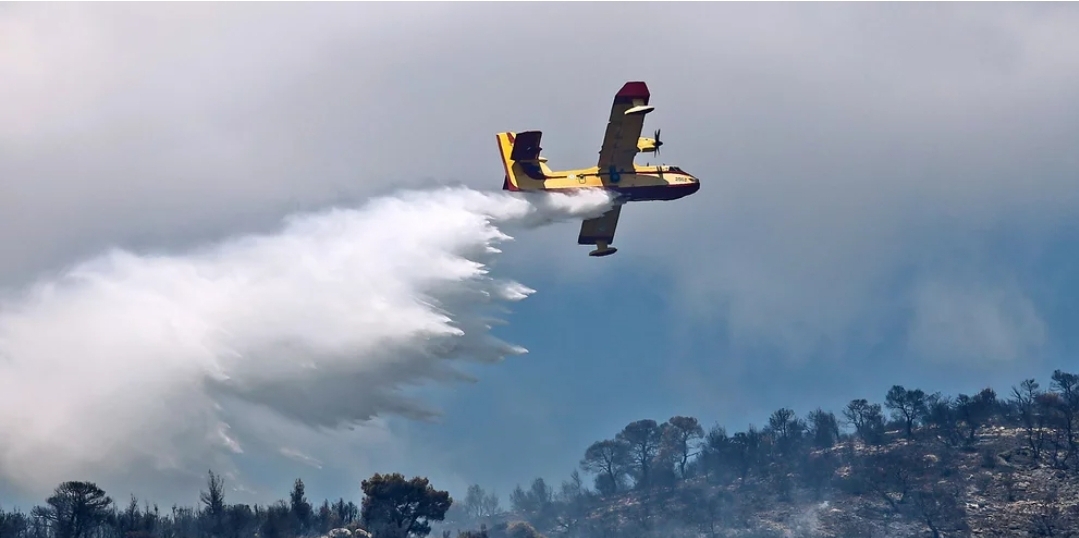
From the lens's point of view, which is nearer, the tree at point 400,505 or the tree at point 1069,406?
the tree at point 400,505

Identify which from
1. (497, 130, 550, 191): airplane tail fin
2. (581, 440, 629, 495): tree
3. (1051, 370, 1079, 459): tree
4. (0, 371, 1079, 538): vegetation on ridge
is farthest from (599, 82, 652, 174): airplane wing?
(581, 440, 629, 495): tree

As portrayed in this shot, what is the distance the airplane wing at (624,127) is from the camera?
145 ft

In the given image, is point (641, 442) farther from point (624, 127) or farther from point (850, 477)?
point (624, 127)

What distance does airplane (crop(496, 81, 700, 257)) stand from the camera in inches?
1758

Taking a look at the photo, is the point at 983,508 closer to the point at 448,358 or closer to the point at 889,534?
the point at 889,534

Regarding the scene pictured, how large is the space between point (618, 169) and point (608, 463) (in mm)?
66377

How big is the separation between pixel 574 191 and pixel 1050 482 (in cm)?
4421

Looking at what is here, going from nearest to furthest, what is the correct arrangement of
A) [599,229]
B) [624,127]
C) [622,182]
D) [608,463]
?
[624,127] < [622,182] < [599,229] < [608,463]

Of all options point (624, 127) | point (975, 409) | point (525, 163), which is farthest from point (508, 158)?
point (975, 409)

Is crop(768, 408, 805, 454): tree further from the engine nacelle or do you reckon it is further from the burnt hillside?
the engine nacelle

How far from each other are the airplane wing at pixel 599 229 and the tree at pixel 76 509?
1137 inches

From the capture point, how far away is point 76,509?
53.0m

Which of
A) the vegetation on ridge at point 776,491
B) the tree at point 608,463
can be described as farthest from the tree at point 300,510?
the tree at point 608,463

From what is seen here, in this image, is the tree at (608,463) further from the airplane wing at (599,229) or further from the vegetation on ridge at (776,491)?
the airplane wing at (599,229)
